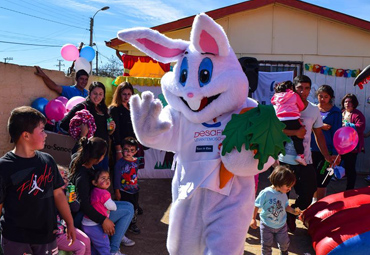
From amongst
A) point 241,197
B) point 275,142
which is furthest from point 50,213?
point 275,142

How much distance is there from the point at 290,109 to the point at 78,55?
4790 millimetres

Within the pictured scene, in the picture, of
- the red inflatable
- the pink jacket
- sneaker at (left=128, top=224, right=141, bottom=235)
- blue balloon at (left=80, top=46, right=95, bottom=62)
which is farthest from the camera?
blue balloon at (left=80, top=46, right=95, bottom=62)

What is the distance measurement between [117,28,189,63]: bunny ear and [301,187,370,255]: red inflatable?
7.50ft

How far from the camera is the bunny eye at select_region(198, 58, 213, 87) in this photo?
249 cm

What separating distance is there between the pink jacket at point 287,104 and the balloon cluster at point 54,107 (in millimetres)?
2644

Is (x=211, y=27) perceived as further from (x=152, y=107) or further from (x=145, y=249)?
(x=145, y=249)

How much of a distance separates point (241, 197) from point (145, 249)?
192cm

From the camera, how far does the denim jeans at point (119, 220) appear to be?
11.8 feet

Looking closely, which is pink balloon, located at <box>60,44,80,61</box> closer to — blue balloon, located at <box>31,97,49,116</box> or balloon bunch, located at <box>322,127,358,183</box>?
blue balloon, located at <box>31,97,49,116</box>

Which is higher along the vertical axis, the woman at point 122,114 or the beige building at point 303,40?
the beige building at point 303,40

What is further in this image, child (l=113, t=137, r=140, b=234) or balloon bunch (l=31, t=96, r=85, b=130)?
balloon bunch (l=31, t=96, r=85, b=130)

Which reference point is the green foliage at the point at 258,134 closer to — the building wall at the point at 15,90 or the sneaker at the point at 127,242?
the sneaker at the point at 127,242

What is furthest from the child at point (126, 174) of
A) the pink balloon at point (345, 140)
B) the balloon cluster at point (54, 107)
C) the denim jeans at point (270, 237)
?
the pink balloon at point (345, 140)

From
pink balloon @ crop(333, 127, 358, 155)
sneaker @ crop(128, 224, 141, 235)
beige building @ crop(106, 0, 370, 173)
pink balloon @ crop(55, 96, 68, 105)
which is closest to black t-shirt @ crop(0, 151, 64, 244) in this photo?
sneaker @ crop(128, 224, 141, 235)
